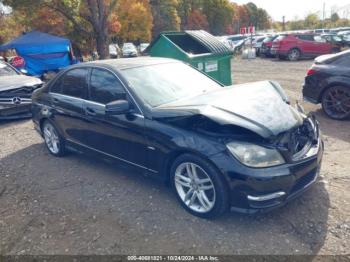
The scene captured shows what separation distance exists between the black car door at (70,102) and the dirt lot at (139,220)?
1.92 feet

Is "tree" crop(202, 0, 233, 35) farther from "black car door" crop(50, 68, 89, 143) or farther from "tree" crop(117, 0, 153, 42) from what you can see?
"black car door" crop(50, 68, 89, 143)

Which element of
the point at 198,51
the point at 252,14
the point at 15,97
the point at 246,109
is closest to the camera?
the point at 246,109

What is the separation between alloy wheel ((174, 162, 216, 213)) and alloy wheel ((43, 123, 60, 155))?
2.60 m

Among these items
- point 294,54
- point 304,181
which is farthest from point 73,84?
point 294,54

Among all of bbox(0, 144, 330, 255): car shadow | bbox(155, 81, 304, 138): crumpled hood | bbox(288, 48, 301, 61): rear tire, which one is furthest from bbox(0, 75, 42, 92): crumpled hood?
bbox(288, 48, 301, 61): rear tire

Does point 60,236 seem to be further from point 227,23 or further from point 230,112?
point 227,23

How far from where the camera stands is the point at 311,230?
2.93 m

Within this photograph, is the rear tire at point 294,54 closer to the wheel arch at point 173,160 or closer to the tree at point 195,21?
the wheel arch at point 173,160

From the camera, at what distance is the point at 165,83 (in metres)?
3.87

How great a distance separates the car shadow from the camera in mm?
2828

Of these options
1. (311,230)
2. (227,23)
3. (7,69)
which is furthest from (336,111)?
(227,23)

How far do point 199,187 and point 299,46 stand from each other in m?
18.0

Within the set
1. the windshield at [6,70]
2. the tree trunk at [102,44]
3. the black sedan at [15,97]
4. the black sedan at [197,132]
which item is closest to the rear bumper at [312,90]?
the black sedan at [197,132]

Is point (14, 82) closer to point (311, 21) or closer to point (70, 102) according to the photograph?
point (70, 102)
